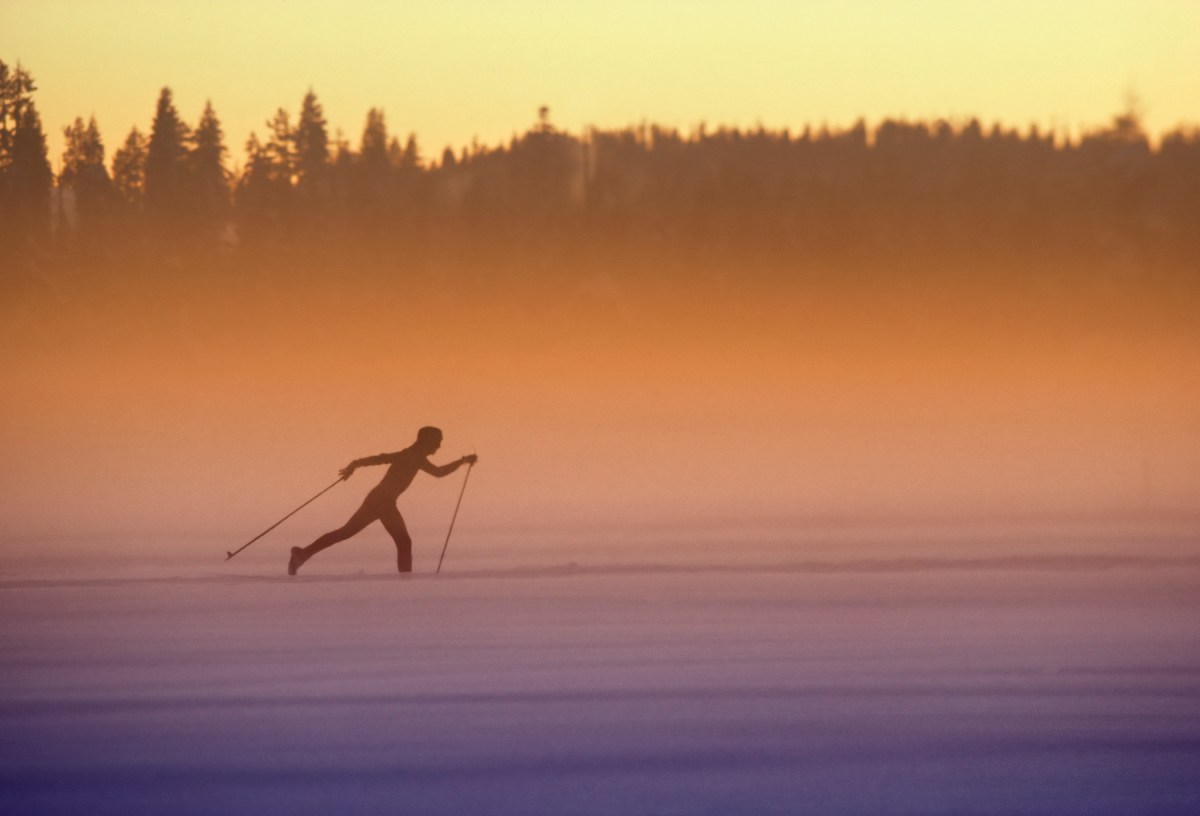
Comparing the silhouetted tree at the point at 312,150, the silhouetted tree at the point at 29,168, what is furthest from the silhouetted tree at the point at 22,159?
the silhouetted tree at the point at 312,150

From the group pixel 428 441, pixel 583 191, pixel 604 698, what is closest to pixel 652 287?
pixel 583 191

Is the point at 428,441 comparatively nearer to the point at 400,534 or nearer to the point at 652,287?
the point at 400,534

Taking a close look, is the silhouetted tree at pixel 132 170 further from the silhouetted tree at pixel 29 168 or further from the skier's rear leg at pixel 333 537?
the skier's rear leg at pixel 333 537

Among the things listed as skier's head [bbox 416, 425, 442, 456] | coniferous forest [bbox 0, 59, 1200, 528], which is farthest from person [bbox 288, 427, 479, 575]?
coniferous forest [bbox 0, 59, 1200, 528]

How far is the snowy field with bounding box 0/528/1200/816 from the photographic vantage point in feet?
18.9

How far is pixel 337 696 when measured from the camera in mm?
7266

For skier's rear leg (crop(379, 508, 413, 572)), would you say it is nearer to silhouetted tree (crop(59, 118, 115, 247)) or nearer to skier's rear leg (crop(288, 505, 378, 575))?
skier's rear leg (crop(288, 505, 378, 575))

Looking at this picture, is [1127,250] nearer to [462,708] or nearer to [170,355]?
[170,355]

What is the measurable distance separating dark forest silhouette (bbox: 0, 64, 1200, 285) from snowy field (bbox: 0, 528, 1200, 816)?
24691mm

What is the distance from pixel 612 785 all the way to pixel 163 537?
1200 centimetres

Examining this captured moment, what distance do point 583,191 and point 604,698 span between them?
1485 inches

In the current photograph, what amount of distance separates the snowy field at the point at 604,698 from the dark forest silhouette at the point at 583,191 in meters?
24.7

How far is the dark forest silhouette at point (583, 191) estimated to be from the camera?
119 feet

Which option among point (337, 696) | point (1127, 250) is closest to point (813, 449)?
point (1127, 250)
